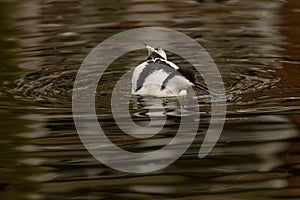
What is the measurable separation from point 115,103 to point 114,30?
432cm

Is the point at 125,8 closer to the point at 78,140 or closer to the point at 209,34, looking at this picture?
the point at 209,34

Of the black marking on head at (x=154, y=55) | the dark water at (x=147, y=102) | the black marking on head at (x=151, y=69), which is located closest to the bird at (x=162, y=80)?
the black marking on head at (x=151, y=69)

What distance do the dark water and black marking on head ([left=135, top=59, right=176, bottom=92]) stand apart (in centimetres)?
35

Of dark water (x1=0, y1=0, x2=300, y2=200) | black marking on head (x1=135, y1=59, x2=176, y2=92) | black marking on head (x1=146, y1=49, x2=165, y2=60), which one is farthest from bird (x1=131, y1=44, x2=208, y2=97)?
dark water (x1=0, y1=0, x2=300, y2=200)

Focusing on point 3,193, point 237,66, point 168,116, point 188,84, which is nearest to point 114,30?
point 237,66

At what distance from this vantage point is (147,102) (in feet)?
33.0

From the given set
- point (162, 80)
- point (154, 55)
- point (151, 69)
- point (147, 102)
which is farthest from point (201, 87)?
point (154, 55)

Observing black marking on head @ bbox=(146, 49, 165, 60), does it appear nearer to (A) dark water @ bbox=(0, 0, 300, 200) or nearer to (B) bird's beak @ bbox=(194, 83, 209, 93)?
(A) dark water @ bbox=(0, 0, 300, 200)

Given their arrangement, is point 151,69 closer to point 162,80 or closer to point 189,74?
point 162,80

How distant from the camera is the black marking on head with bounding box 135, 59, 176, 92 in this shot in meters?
10.5

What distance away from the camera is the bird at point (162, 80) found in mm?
10242

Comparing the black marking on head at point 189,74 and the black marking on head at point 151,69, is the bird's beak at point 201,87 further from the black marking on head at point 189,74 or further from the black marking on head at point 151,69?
the black marking on head at point 151,69

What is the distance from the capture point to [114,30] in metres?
14.1

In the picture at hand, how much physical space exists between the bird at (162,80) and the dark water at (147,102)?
31 centimetres
